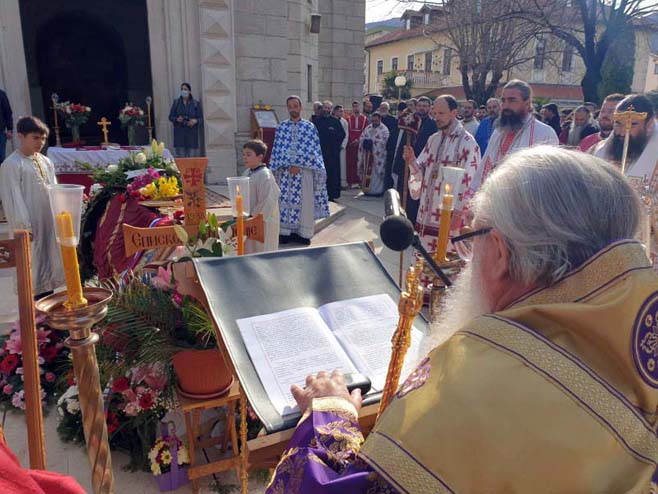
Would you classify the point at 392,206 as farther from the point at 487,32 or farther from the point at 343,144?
the point at 487,32

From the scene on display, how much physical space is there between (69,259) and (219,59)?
29.6 ft

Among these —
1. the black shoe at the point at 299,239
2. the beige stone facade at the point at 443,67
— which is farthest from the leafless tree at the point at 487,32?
the black shoe at the point at 299,239

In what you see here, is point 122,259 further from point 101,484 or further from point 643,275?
point 643,275

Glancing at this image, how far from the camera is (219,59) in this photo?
30.8 ft

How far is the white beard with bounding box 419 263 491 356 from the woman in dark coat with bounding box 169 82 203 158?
28.8 feet

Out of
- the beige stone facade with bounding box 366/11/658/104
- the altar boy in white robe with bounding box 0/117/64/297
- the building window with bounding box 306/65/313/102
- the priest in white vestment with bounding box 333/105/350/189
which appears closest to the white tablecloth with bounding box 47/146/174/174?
the altar boy in white robe with bounding box 0/117/64/297

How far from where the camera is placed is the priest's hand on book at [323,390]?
4.19 feet

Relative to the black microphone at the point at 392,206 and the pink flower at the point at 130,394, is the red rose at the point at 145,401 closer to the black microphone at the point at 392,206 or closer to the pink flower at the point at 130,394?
the pink flower at the point at 130,394

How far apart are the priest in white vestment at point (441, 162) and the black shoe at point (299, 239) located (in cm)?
226

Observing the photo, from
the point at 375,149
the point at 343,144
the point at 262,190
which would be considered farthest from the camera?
the point at 343,144

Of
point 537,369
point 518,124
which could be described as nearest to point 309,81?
point 518,124

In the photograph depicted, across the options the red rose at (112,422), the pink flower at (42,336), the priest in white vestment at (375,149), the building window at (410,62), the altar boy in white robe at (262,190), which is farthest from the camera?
the building window at (410,62)

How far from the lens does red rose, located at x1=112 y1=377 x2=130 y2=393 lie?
2346 millimetres

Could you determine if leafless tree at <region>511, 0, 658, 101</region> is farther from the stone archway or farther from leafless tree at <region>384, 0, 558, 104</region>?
the stone archway
